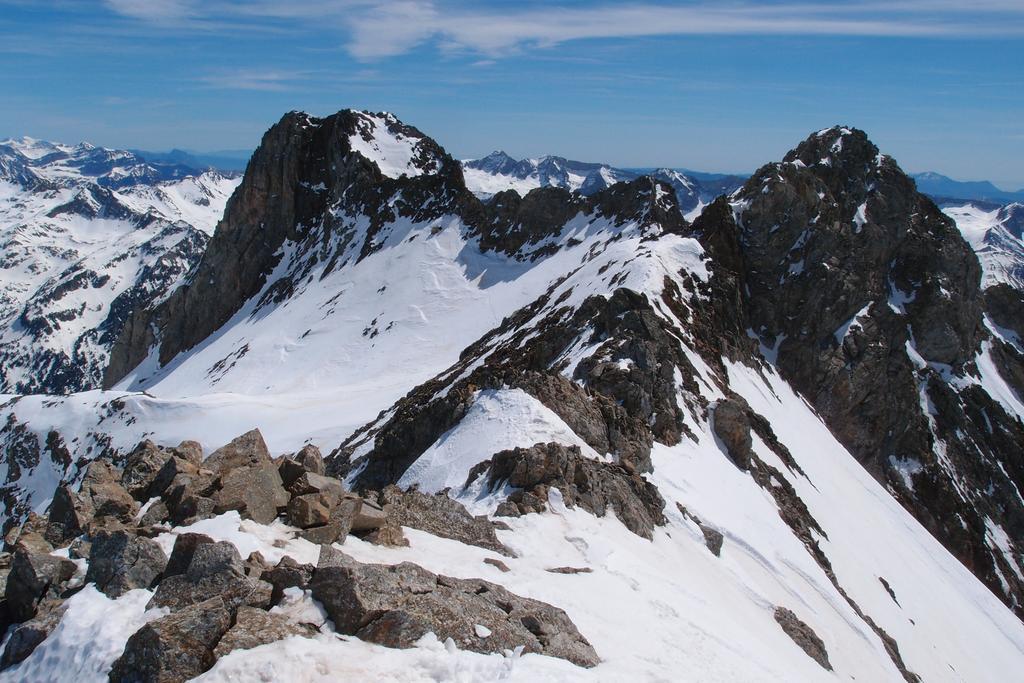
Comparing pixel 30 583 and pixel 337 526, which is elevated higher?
pixel 337 526

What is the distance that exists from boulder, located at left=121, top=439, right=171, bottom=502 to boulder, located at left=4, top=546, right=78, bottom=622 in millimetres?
3616

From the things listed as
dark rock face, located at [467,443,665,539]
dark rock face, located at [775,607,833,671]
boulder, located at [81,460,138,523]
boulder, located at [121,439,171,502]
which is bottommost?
dark rock face, located at [775,607,833,671]

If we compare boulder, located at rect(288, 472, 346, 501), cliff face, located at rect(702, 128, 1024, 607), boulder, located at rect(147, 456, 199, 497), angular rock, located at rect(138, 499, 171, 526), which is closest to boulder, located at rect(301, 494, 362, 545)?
boulder, located at rect(288, 472, 346, 501)

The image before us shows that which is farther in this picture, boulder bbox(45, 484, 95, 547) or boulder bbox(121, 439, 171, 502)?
boulder bbox(121, 439, 171, 502)

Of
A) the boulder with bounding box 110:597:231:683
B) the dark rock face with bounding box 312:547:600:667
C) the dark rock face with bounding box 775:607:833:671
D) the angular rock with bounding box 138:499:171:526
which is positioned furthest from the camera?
the dark rock face with bounding box 775:607:833:671

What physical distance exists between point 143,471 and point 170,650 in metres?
8.70

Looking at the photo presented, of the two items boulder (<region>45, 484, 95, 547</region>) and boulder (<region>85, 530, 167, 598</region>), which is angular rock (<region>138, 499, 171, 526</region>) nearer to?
boulder (<region>45, 484, 95, 547</region>)

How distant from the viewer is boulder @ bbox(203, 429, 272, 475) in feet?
52.4

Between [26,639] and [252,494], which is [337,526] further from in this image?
[26,639]

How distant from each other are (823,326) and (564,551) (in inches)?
2772

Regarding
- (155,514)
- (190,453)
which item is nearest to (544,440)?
(190,453)

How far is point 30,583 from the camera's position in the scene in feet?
36.7

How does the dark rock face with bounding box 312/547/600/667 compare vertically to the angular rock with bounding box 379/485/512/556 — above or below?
above

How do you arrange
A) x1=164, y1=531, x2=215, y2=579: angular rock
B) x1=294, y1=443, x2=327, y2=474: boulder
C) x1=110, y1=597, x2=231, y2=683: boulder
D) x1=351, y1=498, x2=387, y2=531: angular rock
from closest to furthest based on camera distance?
x1=110, y1=597, x2=231, y2=683: boulder, x1=164, y1=531, x2=215, y2=579: angular rock, x1=351, y1=498, x2=387, y2=531: angular rock, x1=294, y1=443, x2=327, y2=474: boulder
